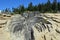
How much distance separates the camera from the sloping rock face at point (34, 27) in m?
12.5

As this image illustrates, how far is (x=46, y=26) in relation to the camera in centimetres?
1331

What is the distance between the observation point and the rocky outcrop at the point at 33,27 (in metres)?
12.6

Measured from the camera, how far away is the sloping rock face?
12532 mm

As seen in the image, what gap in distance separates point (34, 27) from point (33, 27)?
3.3 inches

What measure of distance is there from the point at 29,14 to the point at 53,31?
10.6ft

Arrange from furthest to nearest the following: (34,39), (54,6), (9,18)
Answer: (54,6)
(9,18)
(34,39)

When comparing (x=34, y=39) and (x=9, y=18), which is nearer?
(x=34, y=39)

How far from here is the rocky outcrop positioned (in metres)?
12.6

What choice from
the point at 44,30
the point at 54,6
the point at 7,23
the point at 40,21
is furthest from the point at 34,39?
the point at 54,6

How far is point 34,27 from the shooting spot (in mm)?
13570

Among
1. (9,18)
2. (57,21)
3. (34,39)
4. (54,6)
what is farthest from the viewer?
(54,6)

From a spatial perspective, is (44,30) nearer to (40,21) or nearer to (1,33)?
(40,21)

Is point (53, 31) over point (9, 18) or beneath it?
beneath

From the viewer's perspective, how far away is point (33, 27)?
13602 millimetres
